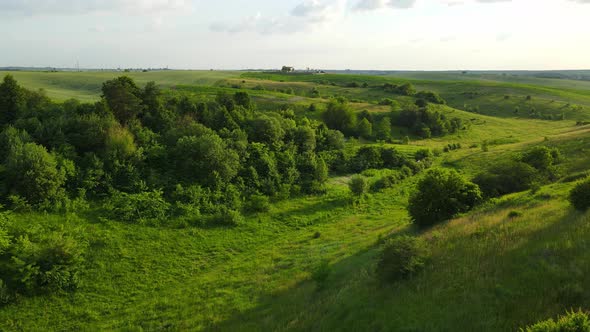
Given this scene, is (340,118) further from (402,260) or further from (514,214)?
(402,260)

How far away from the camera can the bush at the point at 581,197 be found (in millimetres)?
16031

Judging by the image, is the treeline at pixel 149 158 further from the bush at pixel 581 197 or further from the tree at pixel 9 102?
the bush at pixel 581 197

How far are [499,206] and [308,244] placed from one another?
41.1 ft

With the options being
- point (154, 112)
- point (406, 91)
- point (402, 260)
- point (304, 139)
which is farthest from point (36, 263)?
point (406, 91)

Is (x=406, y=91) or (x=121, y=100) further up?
(x=406, y=91)

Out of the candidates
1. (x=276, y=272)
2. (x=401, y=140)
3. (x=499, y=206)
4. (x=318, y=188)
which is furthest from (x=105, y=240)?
(x=401, y=140)

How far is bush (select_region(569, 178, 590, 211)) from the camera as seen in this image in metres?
16.0

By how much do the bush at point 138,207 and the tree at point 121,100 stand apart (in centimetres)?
1224

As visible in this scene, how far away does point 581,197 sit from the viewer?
16.4 metres

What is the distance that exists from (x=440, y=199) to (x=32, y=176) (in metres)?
27.5

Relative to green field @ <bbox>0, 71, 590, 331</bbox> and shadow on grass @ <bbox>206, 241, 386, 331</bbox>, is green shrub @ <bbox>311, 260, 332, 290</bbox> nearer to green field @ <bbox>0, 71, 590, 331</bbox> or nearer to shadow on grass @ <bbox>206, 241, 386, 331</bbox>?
shadow on grass @ <bbox>206, 241, 386, 331</bbox>

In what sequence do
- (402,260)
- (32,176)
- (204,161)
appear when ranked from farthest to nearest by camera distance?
(204,161) < (32,176) < (402,260)

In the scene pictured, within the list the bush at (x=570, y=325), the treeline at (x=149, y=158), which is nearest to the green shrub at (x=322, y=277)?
the bush at (x=570, y=325)

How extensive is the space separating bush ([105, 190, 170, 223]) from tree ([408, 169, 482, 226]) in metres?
18.6
